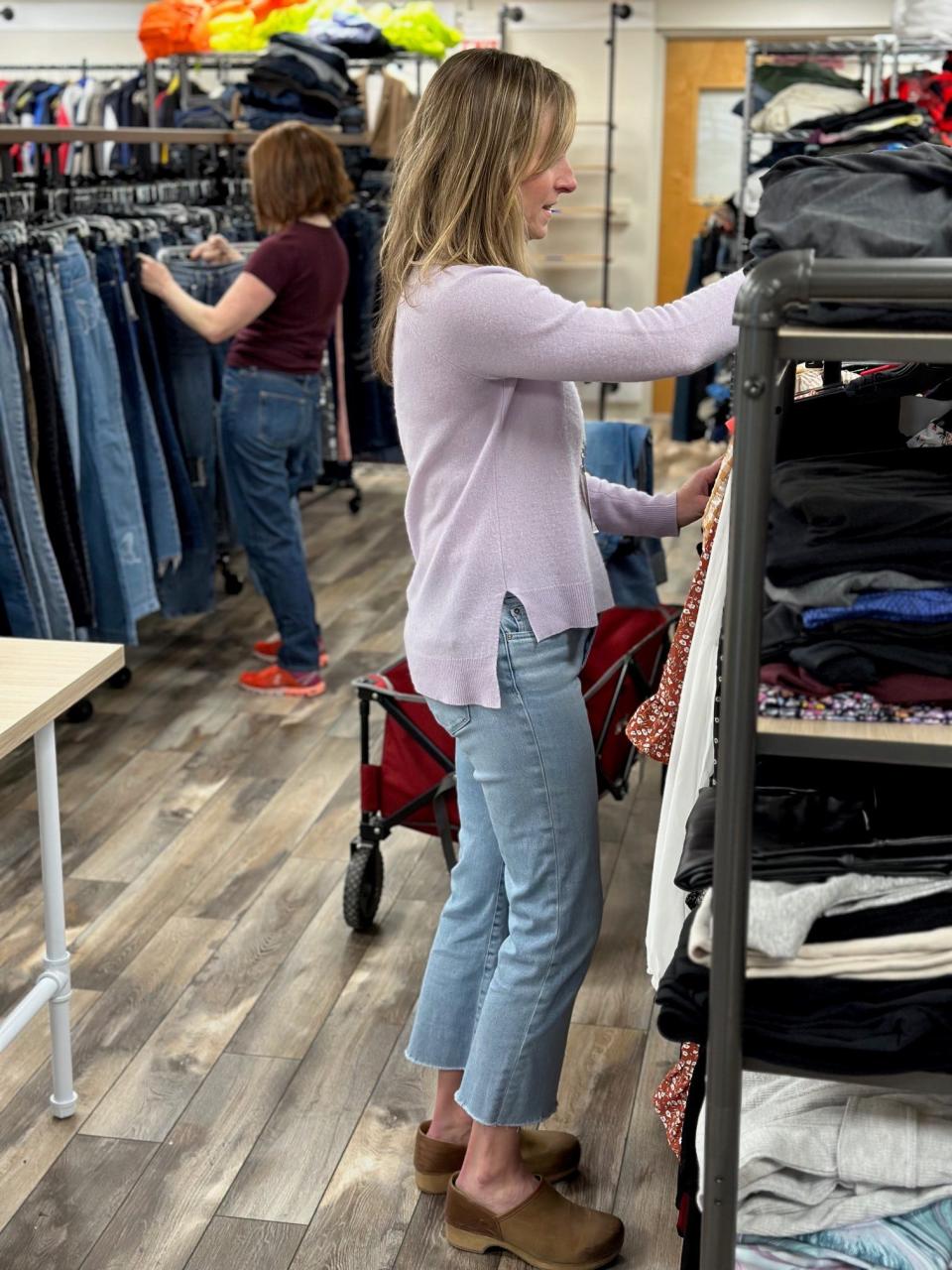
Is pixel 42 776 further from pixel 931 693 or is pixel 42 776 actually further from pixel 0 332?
pixel 0 332

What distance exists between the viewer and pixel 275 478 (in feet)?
14.0

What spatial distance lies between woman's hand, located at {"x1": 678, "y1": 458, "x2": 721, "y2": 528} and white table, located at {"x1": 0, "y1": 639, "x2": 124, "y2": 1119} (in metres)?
0.85

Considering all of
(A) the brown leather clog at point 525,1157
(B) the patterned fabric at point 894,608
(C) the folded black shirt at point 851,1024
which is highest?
(B) the patterned fabric at point 894,608

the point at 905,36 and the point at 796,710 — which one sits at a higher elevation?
the point at 905,36

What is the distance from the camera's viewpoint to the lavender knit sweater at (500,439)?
163 cm

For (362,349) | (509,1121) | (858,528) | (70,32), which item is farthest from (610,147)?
(858,528)

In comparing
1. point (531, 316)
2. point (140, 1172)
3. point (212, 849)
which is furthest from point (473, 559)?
point (212, 849)

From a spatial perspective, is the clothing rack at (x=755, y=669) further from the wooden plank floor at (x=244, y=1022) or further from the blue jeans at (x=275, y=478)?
the blue jeans at (x=275, y=478)

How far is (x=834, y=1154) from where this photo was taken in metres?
1.48

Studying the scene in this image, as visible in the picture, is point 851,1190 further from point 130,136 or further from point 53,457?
point 130,136

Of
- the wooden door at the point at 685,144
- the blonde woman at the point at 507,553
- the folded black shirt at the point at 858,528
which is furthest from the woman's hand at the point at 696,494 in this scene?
the wooden door at the point at 685,144

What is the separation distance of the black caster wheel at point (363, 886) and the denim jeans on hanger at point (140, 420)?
1.54 m

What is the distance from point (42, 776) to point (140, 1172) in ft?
2.08

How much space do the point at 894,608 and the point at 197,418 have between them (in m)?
3.38
